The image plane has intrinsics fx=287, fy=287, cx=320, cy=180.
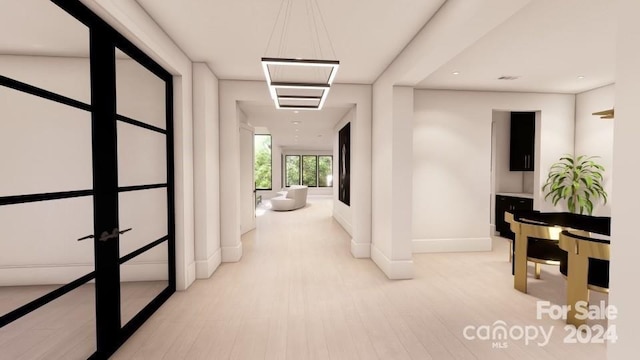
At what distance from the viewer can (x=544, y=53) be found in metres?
3.52

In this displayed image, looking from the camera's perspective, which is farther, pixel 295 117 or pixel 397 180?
pixel 295 117

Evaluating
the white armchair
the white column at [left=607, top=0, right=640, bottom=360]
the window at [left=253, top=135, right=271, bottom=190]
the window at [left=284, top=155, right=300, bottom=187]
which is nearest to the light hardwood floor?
the white column at [left=607, top=0, right=640, bottom=360]

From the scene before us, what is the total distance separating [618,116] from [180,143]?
381 centimetres

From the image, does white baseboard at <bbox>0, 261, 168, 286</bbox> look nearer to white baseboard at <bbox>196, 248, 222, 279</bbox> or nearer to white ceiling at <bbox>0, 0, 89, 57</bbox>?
white ceiling at <bbox>0, 0, 89, 57</bbox>

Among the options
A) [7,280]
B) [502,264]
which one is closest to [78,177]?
[7,280]

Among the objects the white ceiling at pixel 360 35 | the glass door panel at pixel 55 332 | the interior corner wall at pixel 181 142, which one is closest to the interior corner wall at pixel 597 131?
the white ceiling at pixel 360 35

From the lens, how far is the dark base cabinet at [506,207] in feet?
18.8

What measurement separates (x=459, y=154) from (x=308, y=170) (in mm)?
11787

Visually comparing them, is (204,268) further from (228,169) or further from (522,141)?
(522,141)

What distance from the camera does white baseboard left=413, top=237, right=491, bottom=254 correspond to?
5215 mm

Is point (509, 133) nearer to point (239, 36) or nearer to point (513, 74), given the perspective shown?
point (513, 74)

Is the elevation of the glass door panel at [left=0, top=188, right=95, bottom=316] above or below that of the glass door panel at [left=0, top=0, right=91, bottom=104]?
below

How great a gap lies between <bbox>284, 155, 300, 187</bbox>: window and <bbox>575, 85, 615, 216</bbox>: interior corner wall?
12731 mm

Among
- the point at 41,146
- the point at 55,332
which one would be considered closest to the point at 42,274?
the point at 55,332
